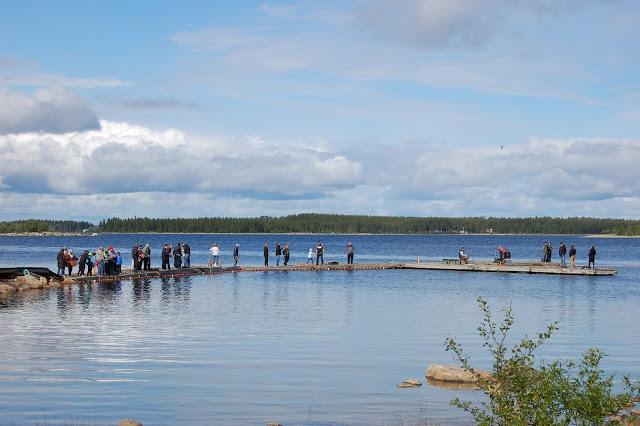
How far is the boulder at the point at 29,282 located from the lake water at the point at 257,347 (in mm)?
1978

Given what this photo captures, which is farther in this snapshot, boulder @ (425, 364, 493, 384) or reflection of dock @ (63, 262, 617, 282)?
reflection of dock @ (63, 262, 617, 282)

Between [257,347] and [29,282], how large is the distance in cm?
2640

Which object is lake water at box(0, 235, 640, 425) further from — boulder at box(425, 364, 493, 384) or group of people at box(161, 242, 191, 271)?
group of people at box(161, 242, 191, 271)

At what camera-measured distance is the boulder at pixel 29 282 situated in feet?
157

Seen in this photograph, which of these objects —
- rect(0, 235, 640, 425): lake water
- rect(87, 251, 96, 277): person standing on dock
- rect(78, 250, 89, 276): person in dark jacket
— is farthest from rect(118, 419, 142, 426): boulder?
rect(78, 250, 89, 276): person in dark jacket

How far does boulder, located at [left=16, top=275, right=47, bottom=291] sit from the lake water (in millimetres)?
1978

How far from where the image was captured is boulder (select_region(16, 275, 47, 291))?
157 ft

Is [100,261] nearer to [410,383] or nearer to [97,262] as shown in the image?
[97,262]

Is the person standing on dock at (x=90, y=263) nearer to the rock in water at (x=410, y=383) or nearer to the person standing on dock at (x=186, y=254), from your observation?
the person standing on dock at (x=186, y=254)

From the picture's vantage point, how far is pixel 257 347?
85.3 feet

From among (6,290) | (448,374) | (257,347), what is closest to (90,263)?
(6,290)

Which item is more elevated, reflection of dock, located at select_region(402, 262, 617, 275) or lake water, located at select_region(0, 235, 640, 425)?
reflection of dock, located at select_region(402, 262, 617, 275)

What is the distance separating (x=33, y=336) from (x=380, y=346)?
11.0 m

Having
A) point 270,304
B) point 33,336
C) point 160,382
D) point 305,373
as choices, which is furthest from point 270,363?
point 270,304
